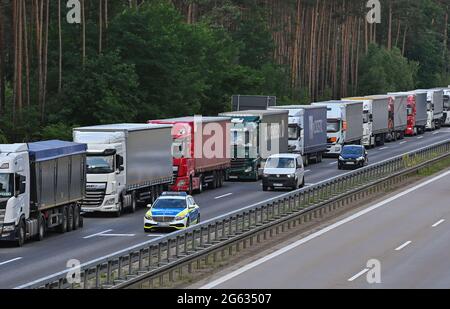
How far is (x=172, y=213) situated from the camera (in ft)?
143

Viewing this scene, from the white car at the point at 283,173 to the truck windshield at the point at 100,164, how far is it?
12.4 m

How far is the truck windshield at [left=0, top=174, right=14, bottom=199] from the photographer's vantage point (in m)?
40.3

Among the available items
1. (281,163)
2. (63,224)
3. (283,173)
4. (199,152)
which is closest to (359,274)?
(63,224)

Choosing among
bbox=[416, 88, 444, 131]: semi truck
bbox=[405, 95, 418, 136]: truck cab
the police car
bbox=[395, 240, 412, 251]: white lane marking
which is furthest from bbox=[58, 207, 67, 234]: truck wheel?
bbox=[416, 88, 444, 131]: semi truck

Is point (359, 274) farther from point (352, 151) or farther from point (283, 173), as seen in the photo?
point (352, 151)

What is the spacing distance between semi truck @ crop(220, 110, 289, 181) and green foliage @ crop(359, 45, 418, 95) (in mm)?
79249

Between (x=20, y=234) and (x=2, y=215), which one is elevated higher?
(x=2, y=215)

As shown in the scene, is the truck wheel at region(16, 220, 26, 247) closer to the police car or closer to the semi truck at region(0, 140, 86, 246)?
the semi truck at region(0, 140, 86, 246)

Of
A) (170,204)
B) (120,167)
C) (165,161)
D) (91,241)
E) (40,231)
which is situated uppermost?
(120,167)

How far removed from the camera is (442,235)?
1649 inches

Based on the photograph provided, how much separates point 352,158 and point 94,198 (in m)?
27.8
